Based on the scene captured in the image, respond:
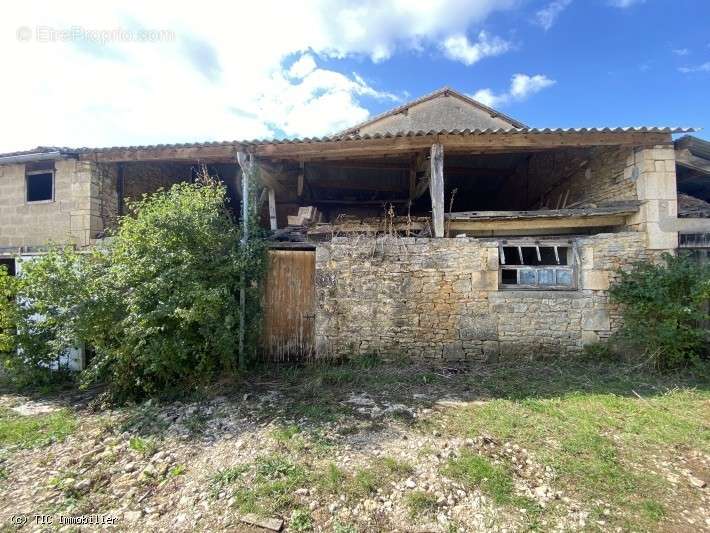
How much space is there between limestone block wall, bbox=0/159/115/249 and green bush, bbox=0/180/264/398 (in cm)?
189

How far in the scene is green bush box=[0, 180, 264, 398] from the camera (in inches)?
183

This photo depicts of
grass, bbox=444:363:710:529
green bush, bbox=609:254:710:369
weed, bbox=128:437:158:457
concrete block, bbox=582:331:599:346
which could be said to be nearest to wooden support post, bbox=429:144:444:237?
grass, bbox=444:363:710:529

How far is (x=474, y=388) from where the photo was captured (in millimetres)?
4867

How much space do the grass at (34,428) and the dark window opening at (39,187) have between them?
532cm

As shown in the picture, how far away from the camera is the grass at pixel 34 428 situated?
151 inches

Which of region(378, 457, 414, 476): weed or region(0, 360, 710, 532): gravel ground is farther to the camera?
region(378, 457, 414, 476): weed

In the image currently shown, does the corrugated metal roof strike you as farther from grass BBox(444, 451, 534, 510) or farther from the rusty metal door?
grass BBox(444, 451, 534, 510)

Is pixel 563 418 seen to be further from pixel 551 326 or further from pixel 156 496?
pixel 156 496

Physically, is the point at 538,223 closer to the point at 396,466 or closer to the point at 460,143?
the point at 460,143

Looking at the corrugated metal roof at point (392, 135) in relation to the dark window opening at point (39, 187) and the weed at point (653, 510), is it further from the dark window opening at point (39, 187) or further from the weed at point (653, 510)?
the weed at point (653, 510)

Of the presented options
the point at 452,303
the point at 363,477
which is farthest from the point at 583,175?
the point at 363,477

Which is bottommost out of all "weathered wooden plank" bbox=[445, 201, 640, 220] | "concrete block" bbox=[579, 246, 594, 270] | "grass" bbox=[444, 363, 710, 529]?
"grass" bbox=[444, 363, 710, 529]

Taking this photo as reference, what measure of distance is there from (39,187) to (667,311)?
1344 cm

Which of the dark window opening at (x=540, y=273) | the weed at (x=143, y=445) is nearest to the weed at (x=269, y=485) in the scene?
the weed at (x=143, y=445)
